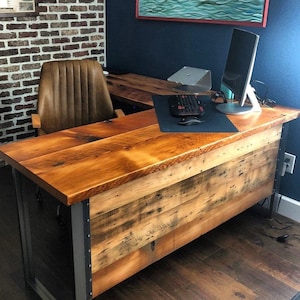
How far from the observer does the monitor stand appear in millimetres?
2338

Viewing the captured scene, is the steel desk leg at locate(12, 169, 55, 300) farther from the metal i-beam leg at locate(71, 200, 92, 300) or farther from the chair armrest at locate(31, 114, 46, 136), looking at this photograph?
the chair armrest at locate(31, 114, 46, 136)

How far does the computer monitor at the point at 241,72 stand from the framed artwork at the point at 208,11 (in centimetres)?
29

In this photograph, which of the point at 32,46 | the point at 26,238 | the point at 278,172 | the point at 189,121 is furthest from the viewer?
the point at 32,46

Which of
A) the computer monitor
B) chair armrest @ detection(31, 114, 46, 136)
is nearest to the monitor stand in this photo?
the computer monitor

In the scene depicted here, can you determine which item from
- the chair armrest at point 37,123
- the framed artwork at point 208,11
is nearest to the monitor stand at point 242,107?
the framed artwork at point 208,11

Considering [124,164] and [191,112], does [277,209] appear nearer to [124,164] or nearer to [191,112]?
[191,112]

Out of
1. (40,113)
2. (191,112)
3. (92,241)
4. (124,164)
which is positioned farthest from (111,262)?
(40,113)

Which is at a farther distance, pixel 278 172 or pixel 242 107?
pixel 278 172

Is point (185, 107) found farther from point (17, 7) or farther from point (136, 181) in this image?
point (17, 7)

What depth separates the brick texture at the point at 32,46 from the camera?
3199mm

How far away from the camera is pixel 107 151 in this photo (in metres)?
1.78

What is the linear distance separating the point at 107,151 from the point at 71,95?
40.5 inches

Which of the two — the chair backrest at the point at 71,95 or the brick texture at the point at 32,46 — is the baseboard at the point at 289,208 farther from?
the brick texture at the point at 32,46

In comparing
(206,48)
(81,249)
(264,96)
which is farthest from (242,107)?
(81,249)
